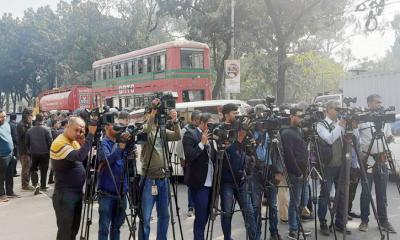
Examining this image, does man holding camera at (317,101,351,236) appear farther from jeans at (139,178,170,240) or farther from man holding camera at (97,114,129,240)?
man holding camera at (97,114,129,240)

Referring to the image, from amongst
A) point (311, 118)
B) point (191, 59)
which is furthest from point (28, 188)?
point (191, 59)

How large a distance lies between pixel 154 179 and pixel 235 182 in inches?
37.6

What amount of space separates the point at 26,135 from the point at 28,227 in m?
3.25

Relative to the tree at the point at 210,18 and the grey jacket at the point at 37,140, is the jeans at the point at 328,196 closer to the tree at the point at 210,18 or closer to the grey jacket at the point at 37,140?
the grey jacket at the point at 37,140

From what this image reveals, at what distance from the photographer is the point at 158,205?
4984mm

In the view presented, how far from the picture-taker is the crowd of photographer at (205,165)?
4.59 metres

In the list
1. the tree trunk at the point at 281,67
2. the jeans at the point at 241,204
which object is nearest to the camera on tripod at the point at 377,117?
the jeans at the point at 241,204

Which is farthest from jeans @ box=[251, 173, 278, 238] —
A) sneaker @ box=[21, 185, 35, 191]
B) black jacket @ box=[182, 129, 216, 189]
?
sneaker @ box=[21, 185, 35, 191]

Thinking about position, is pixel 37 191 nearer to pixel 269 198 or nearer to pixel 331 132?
pixel 269 198

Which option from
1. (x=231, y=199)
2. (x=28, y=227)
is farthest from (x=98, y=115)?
(x=28, y=227)

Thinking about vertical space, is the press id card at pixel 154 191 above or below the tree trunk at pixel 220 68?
below

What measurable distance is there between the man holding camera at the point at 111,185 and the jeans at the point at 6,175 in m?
4.62

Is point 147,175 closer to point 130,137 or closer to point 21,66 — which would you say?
point 130,137

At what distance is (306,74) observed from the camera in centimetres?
3769
